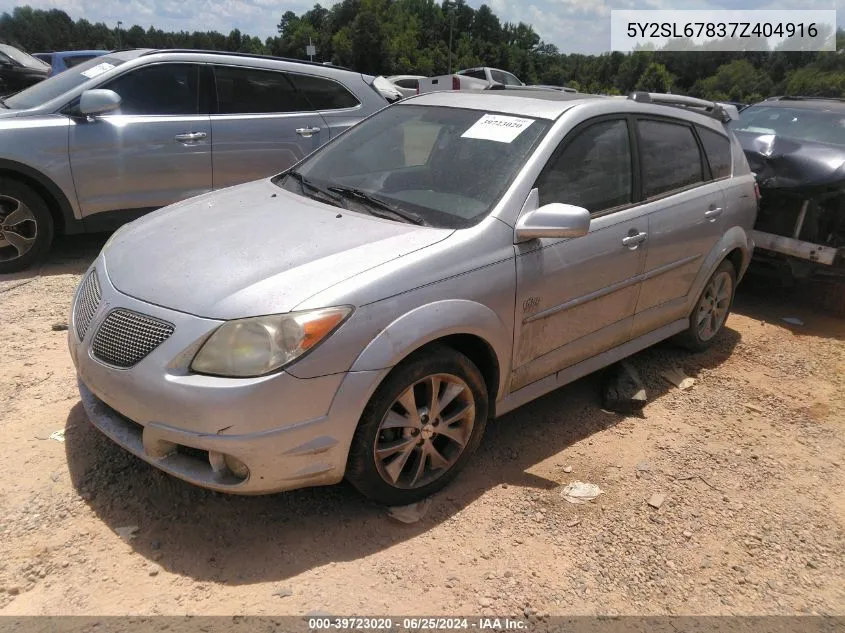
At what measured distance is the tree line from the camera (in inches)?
2185

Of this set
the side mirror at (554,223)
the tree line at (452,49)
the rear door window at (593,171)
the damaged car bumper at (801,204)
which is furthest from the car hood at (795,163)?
the tree line at (452,49)

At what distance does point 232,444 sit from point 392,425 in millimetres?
639

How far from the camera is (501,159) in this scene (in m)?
3.23

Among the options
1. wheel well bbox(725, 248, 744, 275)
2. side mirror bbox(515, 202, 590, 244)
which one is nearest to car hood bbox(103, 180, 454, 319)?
side mirror bbox(515, 202, 590, 244)

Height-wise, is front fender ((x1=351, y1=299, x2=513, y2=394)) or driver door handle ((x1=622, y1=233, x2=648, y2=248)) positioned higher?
driver door handle ((x1=622, y1=233, x2=648, y2=248))

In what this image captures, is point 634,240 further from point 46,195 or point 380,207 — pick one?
point 46,195

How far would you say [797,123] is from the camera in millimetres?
7062

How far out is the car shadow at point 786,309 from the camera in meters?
5.59

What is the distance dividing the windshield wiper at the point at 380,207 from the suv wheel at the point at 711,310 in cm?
232

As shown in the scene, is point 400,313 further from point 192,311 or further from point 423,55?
point 423,55

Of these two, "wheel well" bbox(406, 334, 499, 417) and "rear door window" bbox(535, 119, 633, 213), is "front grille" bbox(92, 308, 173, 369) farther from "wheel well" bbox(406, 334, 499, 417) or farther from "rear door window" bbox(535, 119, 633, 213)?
"rear door window" bbox(535, 119, 633, 213)

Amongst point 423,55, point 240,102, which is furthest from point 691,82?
point 240,102

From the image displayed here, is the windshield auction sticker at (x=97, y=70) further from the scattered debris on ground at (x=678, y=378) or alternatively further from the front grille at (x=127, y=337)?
the scattered debris on ground at (x=678, y=378)

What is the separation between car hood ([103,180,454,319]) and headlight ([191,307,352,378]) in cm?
5
